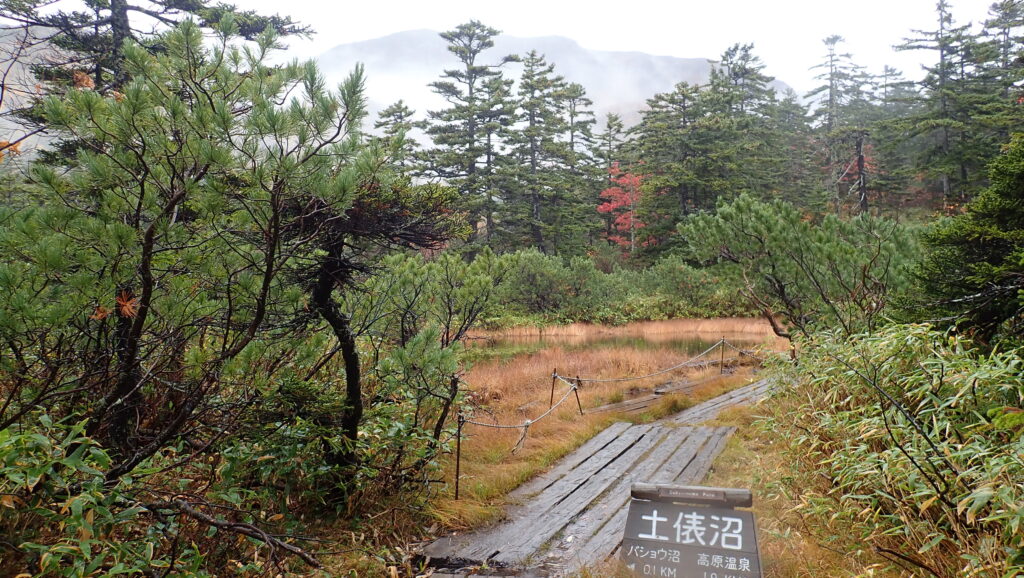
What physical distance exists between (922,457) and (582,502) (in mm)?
2595

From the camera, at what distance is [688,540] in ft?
9.18

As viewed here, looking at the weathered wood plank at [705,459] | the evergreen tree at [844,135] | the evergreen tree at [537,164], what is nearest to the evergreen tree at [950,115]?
the evergreen tree at [844,135]

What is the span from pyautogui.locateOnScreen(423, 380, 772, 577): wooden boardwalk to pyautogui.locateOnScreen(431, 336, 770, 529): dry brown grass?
168 millimetres

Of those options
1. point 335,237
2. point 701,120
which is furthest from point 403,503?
point 701,120

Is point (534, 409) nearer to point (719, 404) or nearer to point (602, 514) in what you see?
point (719, 404)

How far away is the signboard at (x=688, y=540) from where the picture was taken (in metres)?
2.65

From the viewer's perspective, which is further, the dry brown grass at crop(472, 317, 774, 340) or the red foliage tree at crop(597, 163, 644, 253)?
the red foliage tree at crop(597, 163, 644, 253)

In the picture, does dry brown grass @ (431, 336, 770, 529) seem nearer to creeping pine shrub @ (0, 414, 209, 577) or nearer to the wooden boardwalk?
the wooden boardwalk

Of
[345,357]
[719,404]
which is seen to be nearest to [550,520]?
[345,357]

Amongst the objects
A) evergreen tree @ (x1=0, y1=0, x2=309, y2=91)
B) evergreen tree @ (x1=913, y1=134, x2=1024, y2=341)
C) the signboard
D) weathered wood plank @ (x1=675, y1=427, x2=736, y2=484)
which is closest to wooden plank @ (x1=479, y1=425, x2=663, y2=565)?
weathered wood plank @ (x1=675, y1=427, x2=736, y2=484)

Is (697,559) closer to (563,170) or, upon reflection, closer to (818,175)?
(563,170)

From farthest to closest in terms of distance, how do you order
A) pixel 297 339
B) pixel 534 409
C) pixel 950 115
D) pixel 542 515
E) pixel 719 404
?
1. pixel 950 115
2. pixel 719 404
3. pixel 534 409
4. pixel 542 515
5. pixel 297 339

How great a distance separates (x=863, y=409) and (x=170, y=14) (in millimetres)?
12564

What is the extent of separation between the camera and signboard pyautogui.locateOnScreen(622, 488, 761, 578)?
8.70ft
